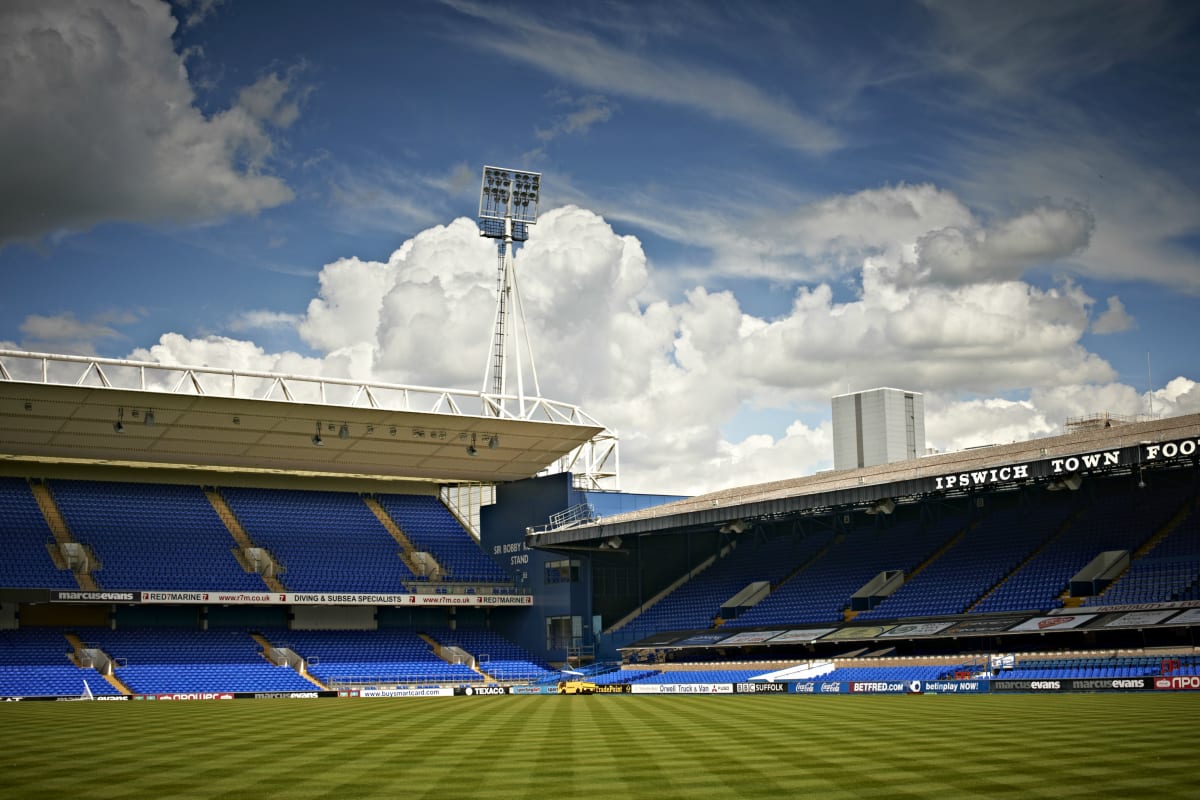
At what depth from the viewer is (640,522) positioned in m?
59.2

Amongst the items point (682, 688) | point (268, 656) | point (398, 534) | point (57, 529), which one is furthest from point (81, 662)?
point (682, 688)

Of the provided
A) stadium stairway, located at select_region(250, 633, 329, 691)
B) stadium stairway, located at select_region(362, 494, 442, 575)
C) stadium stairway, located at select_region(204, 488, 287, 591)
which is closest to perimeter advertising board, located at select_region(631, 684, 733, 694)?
stadium stairway, located at select_region(250, 633, 329, 691)

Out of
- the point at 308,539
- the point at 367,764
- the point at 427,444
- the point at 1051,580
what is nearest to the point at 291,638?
the point at 308,539

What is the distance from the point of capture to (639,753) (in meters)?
20.5

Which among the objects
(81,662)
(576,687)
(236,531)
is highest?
(236,531)

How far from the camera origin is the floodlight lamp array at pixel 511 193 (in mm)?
69375

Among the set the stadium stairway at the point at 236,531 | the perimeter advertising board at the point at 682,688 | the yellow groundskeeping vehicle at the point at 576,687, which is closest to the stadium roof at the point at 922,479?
the yellow groundskeeping vehicle at the point at 576,687

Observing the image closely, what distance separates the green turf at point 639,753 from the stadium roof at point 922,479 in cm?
1172

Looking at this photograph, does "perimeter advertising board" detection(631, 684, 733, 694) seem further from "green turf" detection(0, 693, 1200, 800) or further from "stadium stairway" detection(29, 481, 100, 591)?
"stadium stairway" detection(29, 481, 100, 591)

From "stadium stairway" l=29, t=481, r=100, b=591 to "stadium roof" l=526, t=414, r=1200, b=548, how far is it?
22.8 meters

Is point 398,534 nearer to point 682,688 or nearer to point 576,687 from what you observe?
point 576,687

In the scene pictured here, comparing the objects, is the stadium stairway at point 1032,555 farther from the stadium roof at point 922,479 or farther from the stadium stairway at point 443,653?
the stadium stairway at point 443,653

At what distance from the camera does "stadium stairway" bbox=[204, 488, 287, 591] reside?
199 ft

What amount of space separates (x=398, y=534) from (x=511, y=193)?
847 inches
